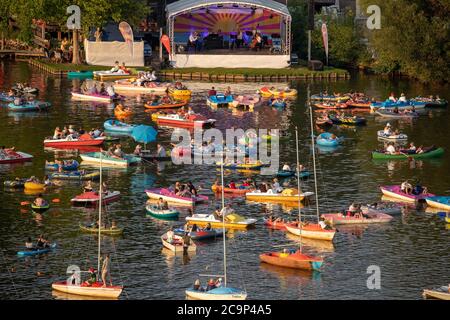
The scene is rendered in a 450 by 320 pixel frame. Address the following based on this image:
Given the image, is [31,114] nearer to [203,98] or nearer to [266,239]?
[203,98]

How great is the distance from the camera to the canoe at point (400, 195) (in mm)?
91250

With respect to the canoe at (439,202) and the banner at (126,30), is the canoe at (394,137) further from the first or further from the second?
the banner at (126,30)

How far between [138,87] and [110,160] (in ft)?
132

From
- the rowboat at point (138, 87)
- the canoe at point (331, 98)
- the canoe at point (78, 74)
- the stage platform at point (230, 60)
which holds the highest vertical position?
the stage platform at point (230, 60)

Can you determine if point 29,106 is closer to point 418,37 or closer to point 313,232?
point 418,37

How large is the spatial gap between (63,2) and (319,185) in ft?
227

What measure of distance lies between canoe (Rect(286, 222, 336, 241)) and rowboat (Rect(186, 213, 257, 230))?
330 cm

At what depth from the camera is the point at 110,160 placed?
10206cm

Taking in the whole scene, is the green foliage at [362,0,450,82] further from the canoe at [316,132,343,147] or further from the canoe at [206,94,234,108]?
the canoe at [316,132,343,147]

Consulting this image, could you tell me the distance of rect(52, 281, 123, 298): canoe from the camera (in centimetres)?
7025

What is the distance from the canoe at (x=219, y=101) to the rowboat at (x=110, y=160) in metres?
29.4

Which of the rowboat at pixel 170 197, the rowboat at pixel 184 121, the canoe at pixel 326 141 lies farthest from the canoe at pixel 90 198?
the rowboat at pixel 184 121

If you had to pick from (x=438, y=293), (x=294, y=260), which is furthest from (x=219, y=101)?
(x=438, y=293)

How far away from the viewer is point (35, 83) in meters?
146
